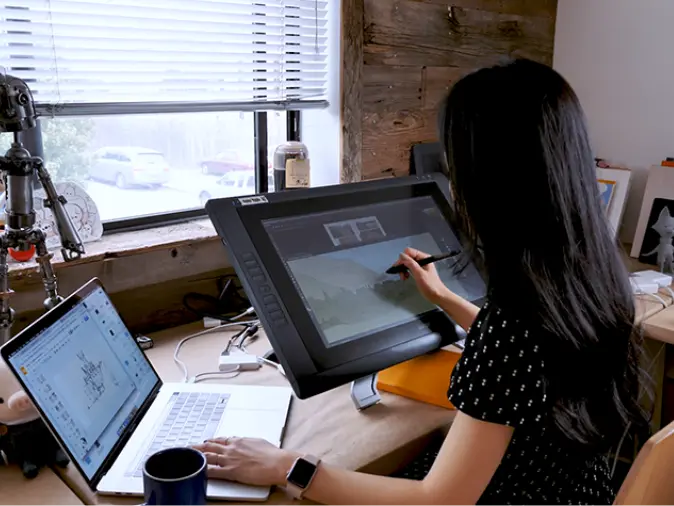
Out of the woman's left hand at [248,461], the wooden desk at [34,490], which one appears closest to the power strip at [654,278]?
the woman's left hand at [248,461]

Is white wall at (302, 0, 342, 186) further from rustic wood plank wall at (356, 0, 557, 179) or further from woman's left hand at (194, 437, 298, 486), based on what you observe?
woman's left hand at (194, 437, 298, 486)

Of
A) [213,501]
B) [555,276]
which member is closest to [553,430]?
[555,276]

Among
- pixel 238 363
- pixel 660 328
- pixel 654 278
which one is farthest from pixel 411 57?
pixel 238 363

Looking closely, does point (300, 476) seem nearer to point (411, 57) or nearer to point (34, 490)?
point (34, 490)

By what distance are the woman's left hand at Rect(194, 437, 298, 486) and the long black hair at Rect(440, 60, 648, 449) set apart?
39cm

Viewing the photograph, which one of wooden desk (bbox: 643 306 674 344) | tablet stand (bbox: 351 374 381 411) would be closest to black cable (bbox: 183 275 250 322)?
tablet stand (bbox: 351 374 381 411)

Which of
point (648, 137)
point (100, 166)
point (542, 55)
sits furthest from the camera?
point (542, 55)

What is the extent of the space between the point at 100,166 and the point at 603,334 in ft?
4.22

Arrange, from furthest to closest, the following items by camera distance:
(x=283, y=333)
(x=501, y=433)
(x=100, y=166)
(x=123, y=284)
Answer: (x=100, y=166)
(x=123, y=284)
(x=283, y=333)
(x=501, y=433)

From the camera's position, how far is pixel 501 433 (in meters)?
0.87

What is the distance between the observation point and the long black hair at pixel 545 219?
35.5 inches

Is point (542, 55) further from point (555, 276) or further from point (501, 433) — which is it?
point (501, 433)

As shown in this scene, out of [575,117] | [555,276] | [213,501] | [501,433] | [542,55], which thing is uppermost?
[542,55]

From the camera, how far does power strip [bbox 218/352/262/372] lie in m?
1.32
